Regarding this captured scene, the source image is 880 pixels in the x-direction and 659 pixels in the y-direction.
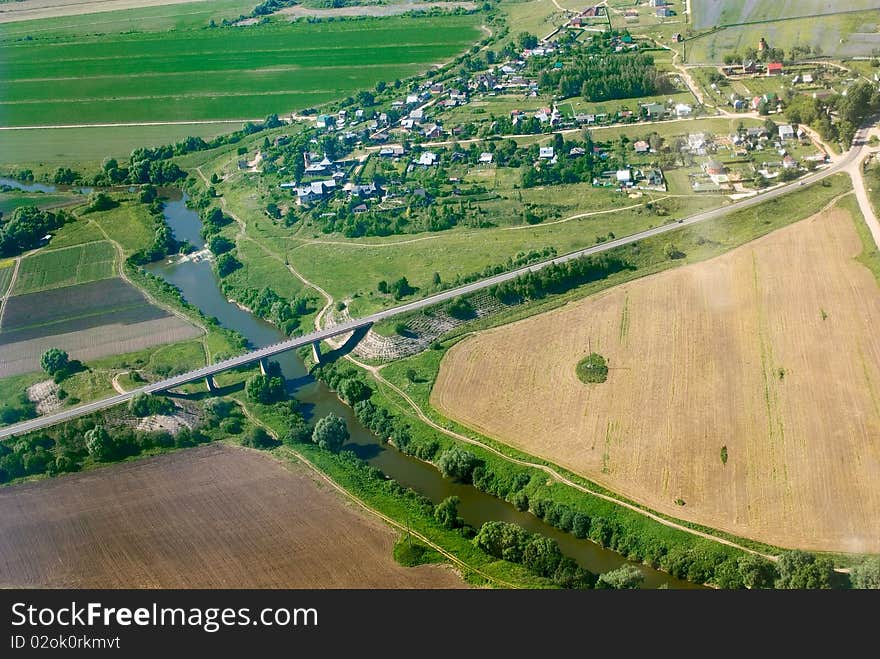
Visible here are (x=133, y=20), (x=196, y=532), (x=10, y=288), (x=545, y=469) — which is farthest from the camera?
(x=133, y=20)

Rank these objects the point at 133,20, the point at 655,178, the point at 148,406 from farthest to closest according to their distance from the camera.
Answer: the point at 133,20
the point at 655,178
the point at 148,406

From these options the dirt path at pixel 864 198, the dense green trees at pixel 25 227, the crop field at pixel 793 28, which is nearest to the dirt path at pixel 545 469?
the dirt path at pixel 864 198

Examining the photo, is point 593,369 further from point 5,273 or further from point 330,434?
point 5,273

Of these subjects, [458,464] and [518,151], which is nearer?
[458,464]

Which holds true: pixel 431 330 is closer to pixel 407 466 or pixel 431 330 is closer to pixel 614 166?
pixel 407 466

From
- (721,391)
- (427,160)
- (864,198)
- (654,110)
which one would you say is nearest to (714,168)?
(864,198)

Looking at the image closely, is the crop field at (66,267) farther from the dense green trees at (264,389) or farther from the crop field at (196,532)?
the crop field at (196,532)
